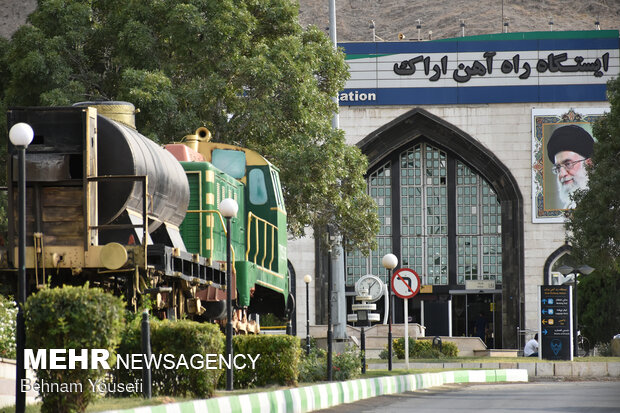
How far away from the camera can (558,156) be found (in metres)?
49.2

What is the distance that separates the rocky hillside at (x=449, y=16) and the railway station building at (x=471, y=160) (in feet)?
212

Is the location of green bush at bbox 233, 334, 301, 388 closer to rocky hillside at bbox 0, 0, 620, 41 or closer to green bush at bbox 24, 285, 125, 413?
green bush at bbox 24, 285, 125, 413

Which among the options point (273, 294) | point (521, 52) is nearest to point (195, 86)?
point (273, 294)

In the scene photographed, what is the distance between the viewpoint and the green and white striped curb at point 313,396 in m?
10.8

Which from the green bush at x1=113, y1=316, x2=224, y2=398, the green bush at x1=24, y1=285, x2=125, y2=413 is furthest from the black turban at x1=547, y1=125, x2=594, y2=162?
the green bush at x1=24, y1=285, x2=125, y2=413

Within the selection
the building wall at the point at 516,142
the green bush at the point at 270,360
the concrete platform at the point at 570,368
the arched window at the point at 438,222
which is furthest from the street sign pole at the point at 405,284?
the arched window at the point at 438,222

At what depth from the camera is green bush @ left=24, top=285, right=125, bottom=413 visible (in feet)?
30.9

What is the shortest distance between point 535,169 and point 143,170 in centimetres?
3816

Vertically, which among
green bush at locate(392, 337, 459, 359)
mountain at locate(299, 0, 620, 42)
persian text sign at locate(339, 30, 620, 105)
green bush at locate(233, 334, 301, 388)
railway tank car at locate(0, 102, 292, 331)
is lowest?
green bush at locate(392, 337, 459, 359)

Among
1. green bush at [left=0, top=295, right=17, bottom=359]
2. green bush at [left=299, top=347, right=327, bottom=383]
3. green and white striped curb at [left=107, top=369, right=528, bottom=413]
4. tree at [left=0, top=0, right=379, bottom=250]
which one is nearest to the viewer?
green and white striped curb at [left=107, top=369, right=528, bottom=413]

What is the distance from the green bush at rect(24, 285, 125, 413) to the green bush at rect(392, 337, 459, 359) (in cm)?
2455

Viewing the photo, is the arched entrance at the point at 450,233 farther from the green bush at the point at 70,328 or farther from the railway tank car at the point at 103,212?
the green bush at the point at 70,328

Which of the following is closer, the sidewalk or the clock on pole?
the sidewalk

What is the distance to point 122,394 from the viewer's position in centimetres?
1223
